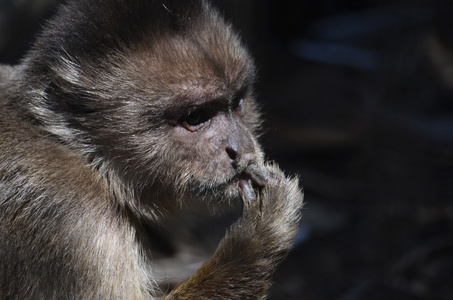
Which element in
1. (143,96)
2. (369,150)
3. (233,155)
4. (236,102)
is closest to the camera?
(143,96)

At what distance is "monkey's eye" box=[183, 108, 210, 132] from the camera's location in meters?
3.51

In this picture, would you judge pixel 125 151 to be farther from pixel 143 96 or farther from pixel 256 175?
pixel 256 175

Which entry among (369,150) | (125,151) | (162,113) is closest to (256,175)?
(162,113)

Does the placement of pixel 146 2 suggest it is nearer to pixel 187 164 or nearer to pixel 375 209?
pixel 187 164

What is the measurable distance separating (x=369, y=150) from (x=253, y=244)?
10.6ft

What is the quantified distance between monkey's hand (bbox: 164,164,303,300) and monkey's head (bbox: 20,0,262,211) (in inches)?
5.1

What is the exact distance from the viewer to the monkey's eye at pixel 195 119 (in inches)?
138

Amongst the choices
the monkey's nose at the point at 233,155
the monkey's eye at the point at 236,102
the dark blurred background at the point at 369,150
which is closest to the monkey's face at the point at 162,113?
the monkey's nose at the point at 233,155

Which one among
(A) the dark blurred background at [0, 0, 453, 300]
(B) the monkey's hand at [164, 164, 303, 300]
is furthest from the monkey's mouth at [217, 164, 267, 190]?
(A) the dark blurred background at [0, 0, 453, 300]

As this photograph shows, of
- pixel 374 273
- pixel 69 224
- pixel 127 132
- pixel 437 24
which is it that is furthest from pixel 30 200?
pixel 437 24

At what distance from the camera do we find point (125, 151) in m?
3.48

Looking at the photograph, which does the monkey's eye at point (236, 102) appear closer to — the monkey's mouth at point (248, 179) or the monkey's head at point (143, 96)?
the monkey's head at point (143, 96)

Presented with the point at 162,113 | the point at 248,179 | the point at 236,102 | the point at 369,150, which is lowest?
the point at 369,150

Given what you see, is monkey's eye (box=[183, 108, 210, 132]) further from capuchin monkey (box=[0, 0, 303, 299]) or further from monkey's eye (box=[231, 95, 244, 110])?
monkey's eye (box=[231, 95, 244, 110])
